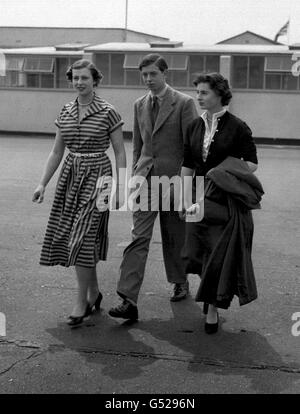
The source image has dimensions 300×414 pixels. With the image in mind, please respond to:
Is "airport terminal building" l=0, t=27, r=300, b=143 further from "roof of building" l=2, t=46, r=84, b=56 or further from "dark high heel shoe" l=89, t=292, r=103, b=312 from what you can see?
"dark high heel shoe" l=89, t=292, r=103, b=312

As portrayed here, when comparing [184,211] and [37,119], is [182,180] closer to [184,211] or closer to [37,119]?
[184,211]

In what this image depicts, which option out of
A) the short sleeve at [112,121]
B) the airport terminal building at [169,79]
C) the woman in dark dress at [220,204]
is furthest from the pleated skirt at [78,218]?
the airport terminal building at [169,79]

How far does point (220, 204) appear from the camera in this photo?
5398 millimetres

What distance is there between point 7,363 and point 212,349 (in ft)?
4.48

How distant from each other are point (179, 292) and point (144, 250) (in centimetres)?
70

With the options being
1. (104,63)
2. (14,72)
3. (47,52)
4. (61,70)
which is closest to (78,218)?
(104,63)

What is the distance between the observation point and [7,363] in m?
4.75

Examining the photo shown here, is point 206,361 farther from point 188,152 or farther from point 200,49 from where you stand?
point 200,49

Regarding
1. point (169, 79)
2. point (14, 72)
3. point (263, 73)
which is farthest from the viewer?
point (14, 72)

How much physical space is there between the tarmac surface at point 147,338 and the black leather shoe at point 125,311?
7 centimetres

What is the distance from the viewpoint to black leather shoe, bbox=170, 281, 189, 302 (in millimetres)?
6340

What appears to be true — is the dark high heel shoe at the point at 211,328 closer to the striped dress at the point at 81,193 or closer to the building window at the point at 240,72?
the striped dress at the point at 81,193
